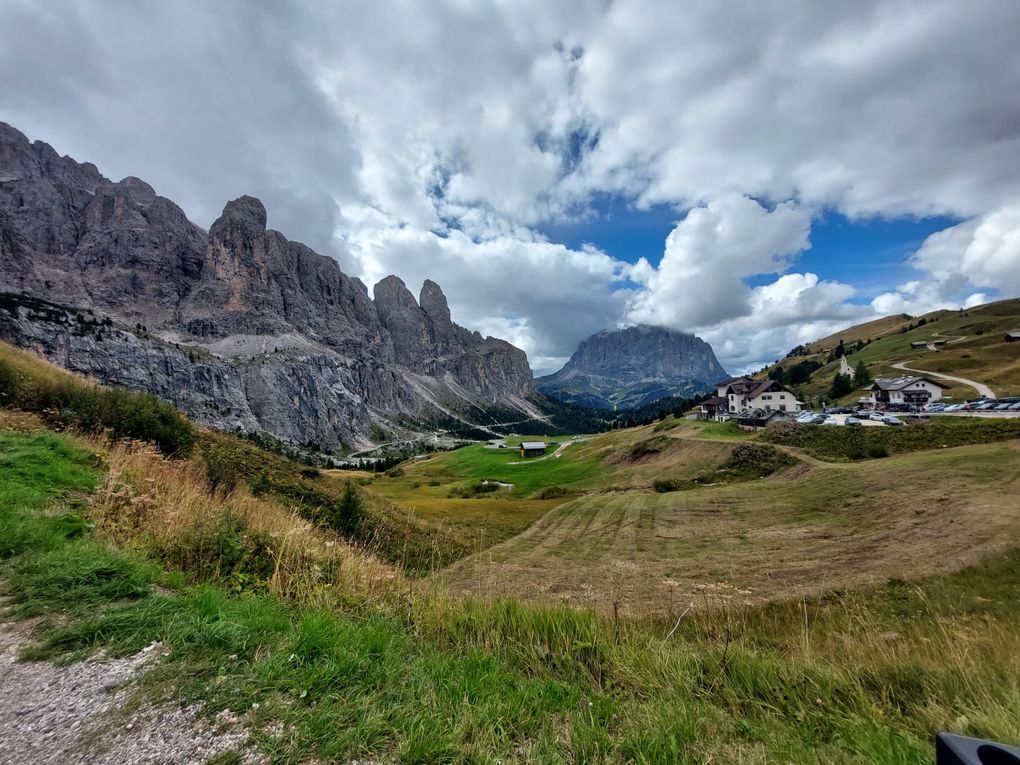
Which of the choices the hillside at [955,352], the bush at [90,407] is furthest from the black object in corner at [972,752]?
A: the hillside at [955,352]

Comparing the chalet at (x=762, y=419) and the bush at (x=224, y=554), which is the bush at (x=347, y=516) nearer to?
the bush at (x=224, y=554)

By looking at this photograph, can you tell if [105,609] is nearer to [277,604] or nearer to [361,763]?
[277,604]

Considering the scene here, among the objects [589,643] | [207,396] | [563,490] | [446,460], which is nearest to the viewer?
[589,643]

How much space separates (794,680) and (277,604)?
5.81 meters

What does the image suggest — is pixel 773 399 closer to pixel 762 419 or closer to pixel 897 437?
pixel 762 419

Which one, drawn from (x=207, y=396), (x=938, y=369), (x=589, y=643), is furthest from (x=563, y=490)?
(x=207, y=396)

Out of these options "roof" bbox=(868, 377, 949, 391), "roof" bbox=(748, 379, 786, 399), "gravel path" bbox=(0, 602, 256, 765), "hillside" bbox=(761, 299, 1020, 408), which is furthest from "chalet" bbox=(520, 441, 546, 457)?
"gravel path" bbox=(0, 602, 256, 765)

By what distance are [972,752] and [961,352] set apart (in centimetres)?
13886

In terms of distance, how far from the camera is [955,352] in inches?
3848

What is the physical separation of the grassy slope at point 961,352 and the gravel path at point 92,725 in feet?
307

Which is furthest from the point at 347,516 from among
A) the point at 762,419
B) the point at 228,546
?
the point at 762,419

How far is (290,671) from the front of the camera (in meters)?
3.55

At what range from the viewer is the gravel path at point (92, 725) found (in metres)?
2.65

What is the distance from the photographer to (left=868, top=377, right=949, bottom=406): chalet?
6688 cm
